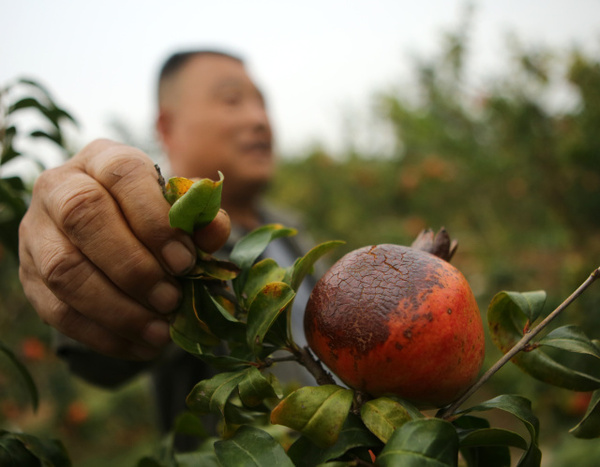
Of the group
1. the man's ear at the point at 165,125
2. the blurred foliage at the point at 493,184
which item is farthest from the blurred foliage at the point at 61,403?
the blurred foliage at the point at 493,184

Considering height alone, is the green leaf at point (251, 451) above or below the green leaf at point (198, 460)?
above

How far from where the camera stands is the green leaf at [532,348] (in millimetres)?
629

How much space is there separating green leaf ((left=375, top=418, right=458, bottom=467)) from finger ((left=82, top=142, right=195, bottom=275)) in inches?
14.6

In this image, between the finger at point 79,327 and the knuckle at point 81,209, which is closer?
the knuckle at point 81,209

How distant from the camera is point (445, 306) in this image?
0.57m

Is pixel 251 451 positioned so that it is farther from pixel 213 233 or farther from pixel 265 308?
pixel 213 233

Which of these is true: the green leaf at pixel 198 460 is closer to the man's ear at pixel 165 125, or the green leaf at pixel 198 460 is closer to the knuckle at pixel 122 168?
the knuckle at pixel 122 168

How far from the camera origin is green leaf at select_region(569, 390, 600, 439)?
625 millimetres

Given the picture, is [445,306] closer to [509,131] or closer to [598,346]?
[598,346]

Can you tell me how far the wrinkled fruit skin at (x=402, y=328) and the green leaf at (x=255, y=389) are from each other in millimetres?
90

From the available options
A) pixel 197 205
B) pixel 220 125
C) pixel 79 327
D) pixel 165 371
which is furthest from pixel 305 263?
pixel 220 125

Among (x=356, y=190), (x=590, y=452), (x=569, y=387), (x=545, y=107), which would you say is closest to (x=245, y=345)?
(x=569, y=387)

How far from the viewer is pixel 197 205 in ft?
2.01

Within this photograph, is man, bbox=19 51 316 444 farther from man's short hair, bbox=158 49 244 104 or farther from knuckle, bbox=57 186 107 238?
man's short hair, bbox=158 49 244 104
